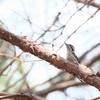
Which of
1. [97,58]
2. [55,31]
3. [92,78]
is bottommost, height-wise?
[92,78]

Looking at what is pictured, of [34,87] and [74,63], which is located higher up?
[34,87]

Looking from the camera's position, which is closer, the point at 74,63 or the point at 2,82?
the point at 74,63

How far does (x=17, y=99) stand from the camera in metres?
1.43

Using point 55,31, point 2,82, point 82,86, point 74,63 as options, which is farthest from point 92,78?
point 2,82

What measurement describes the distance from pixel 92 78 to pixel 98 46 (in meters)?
1.38

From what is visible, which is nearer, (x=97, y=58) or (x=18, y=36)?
(x=18, y=36)

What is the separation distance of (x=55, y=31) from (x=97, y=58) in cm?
112

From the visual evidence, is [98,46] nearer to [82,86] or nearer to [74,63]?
[82,86]

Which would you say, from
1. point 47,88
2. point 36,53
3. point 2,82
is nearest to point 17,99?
point 36,53

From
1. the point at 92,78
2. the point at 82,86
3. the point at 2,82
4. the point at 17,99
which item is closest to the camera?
the point at 92,78

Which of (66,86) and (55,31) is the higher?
(66,86)

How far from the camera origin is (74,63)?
1.30 m

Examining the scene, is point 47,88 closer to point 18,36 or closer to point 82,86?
point 82,86

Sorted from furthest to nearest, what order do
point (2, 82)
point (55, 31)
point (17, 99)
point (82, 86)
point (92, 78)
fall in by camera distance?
1. point (2, 82)
2. point (82, 86)
3. point (55, 31)
4. point (17, 99)
5. point (92, 78)
